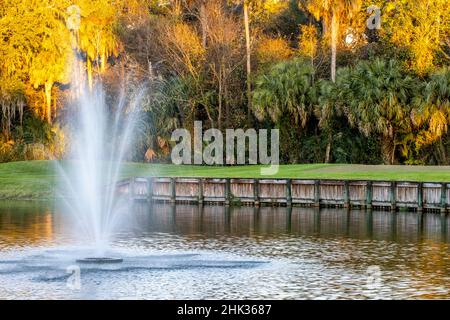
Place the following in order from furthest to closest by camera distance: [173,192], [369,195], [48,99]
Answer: [48,99]
[173,192]
[369,195]

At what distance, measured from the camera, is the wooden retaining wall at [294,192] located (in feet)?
162

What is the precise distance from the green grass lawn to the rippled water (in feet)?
19.5

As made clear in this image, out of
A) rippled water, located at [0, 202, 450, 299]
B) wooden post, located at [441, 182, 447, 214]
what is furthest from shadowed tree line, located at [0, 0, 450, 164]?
rippled water, located at [0, 202, 450, 299]

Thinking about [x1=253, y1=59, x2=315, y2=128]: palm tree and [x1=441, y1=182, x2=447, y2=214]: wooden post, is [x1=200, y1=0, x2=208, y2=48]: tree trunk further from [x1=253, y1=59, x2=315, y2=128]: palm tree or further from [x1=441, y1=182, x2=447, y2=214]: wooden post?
[x1=441, y1=182, x2=447, y2=214]: wooden post

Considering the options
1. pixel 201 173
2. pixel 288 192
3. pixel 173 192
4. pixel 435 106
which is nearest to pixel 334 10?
pixel 435 106

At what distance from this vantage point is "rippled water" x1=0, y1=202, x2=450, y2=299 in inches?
1019

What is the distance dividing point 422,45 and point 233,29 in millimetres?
14649

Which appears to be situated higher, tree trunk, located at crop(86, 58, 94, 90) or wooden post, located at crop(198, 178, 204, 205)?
tree trunk, located at crop(86, 58, 94, 90)

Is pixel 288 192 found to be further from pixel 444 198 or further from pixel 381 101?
pixel 381 101

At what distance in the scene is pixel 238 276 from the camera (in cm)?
2819

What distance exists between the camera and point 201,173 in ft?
203

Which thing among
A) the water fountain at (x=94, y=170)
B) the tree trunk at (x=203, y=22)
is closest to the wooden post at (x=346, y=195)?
the water fountain at (x=94, y=170)

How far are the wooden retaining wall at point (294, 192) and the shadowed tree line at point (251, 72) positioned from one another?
501 inches

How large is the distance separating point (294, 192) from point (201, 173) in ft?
33.1
